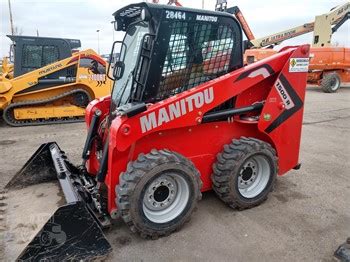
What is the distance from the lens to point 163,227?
10.9 feet

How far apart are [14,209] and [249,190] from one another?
277cm

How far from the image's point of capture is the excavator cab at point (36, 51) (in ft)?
31.0

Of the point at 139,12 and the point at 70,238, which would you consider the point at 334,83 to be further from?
the point at 70,238

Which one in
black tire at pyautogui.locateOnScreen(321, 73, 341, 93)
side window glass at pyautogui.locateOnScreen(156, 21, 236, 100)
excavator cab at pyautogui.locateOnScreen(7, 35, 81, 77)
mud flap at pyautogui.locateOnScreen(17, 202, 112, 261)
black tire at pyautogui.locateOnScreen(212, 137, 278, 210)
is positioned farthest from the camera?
black tire at pyautogui.locateOnScreen(321, 73, 341, 93)

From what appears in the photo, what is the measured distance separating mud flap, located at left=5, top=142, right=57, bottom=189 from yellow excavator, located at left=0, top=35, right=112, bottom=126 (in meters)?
4.83

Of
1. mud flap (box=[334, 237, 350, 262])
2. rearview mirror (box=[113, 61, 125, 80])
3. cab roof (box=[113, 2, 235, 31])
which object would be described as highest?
cab roof (box=[113, 2, 235, 31])

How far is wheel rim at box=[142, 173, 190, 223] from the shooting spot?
329 centimetres

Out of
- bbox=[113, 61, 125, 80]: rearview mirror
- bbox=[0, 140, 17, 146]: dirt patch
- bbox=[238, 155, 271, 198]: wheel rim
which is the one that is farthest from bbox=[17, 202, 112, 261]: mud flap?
bbox=[0, 140, 17, 146]: dirt patch

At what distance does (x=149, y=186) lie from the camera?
3182 millimetres

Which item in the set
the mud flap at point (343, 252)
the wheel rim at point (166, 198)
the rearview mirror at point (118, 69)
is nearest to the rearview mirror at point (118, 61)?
the rearview mirror at point (118, 69)

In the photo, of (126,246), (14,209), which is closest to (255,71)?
(126,246)

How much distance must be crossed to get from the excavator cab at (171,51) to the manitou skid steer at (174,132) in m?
0.01

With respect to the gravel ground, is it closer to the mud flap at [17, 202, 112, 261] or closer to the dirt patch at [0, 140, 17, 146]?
the mud flap at [17, 202, 112, 261]

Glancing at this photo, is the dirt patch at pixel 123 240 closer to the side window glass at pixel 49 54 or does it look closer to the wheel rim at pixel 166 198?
the wheel rim at pixel 166 198
